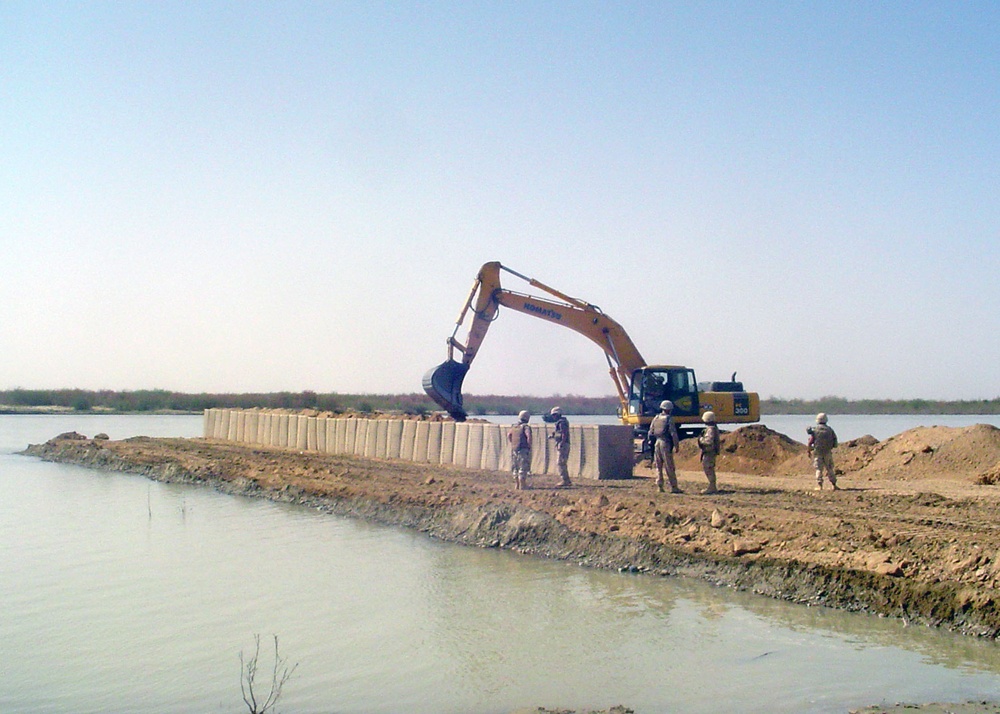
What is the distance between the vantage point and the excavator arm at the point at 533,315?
25.3 m

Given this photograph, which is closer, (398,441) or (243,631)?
(243,631)

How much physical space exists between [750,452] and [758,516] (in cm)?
1298

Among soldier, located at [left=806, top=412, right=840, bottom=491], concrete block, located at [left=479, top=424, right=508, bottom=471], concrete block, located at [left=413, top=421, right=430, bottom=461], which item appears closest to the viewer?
soldier, located at [left=806, top=412, right=840, bottom=491]

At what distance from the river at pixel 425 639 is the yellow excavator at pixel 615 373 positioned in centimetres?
975

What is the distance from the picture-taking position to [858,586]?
1110 centimetres

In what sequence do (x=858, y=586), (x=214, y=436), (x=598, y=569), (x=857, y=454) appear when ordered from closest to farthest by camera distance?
(x=858, y=586) < (x=598, y=569) < (x=857, y=454) < (x=214, y=436)

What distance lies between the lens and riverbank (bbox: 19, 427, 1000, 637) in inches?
430

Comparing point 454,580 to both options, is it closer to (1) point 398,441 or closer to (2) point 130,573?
(2) point 130,573

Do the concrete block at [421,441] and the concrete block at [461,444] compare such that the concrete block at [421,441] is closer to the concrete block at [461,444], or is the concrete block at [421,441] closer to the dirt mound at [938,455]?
the concrete block at [461,444]

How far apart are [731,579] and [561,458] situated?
7.15 m

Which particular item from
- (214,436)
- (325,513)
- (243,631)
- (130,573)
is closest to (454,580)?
(243,631)

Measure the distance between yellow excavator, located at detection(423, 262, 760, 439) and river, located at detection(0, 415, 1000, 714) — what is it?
9747 millimetres

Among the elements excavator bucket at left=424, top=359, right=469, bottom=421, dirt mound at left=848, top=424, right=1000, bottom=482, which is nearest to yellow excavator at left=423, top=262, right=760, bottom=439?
excavator bucket at left=424, top=359, right=469, bottom=421

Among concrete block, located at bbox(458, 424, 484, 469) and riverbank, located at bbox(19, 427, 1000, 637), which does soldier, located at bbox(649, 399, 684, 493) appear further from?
concrete block, located at bbox(458, 424, 484, 469)
